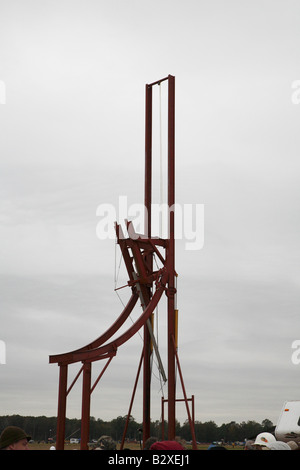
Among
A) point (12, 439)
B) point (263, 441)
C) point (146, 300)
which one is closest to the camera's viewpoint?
point (12, 439)

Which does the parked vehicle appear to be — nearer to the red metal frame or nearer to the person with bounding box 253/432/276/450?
the red metal frame

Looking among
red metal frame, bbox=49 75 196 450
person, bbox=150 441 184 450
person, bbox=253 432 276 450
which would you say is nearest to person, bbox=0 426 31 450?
person, bbox=150 441 184 450

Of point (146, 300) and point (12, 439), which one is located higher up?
point (146, 300)

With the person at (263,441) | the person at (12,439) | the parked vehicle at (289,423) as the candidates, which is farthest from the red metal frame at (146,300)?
the person at (12,439)

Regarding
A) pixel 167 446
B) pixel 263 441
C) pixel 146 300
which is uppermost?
pixel 146 300

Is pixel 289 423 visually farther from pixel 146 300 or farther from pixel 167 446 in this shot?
pixel 167 446

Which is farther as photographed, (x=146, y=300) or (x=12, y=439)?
(x=146, y=300)

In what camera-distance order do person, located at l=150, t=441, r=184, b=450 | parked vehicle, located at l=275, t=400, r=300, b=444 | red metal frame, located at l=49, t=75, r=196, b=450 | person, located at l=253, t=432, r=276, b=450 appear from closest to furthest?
person, located at l=150, t=441, r=184, b=450, person, located at l=253, t=432, r=276, b=450, red metal frame, located at l=49, t=75, r=196, b=450, parked vehicle, located at l=275, t=400, r=300, b=444

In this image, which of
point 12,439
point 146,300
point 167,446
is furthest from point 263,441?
point 146,300

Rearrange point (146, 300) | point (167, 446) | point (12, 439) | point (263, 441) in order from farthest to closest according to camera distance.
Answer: point (146, 300) < point (263, 441) < point (12, 439) < point (167, 446)

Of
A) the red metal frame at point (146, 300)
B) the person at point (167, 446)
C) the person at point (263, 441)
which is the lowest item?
the person at point (263, 441)

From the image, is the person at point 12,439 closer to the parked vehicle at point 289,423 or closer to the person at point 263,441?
the person at point 263,441

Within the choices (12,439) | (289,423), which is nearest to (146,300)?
(289,423)

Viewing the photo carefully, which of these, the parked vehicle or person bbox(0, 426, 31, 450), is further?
the parked vehicle
